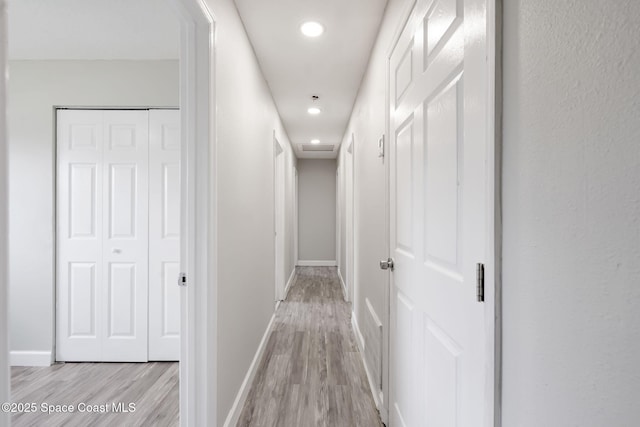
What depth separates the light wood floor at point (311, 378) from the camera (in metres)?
1.85

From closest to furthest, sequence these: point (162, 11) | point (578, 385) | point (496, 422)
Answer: point (578, 385) → point (496, 422) → point (162, 11)

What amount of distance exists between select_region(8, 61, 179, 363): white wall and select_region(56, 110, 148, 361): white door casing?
9 centimetres

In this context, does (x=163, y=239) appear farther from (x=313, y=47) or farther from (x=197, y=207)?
(x=313, y=47)

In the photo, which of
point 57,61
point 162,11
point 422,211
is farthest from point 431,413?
point 57,61

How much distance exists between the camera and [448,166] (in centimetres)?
98

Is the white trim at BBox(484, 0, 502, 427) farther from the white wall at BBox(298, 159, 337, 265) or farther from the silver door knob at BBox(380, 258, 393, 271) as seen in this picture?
Answer: the white wall at BBox(298, 159, 337, 265)

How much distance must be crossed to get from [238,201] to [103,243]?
1499 mm

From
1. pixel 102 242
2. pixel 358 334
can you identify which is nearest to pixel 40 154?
pixel 102 242

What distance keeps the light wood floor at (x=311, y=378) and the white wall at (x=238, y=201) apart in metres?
0.20

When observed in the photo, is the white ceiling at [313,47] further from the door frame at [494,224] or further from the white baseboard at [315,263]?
the white baseboard at [315,263]

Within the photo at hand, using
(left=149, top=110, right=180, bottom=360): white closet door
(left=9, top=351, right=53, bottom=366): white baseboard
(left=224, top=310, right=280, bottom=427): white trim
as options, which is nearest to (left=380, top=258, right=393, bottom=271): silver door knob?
(left=224, top=310, right=280, bottom=427): white trim

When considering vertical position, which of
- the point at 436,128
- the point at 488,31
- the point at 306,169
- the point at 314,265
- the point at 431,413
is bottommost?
the point at 314,265

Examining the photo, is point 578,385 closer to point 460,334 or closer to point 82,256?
point 460,334

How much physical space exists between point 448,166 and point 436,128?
0.17m
